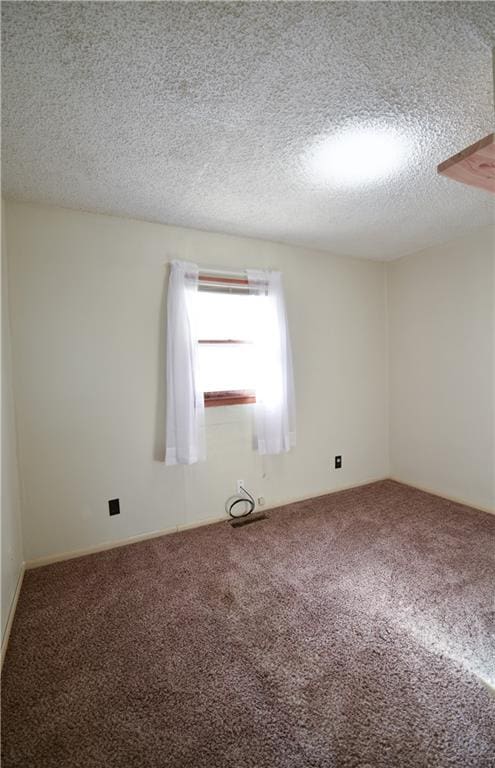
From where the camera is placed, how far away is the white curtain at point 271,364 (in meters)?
2.84

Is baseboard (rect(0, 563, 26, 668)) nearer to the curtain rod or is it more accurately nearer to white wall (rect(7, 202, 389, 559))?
white wall (rect(7, 202, 389, 559))

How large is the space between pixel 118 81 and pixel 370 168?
4.38 feet

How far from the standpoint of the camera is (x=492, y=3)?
3.34 ft

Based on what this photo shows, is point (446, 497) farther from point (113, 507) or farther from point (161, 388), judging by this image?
point (113, 507)

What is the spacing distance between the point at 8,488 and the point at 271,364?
1995mm

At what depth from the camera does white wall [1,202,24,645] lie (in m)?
1.68

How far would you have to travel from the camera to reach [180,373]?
2.52 m

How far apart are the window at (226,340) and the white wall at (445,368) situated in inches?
68.9

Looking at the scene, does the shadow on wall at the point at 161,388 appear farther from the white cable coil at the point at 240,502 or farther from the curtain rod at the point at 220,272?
the white cable coil at the point at 240,502

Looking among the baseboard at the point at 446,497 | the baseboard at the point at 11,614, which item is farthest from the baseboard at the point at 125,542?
the baseboard at the point at 446,497

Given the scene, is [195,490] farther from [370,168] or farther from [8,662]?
[370,168]

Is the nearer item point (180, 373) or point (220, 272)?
point (180, 373)

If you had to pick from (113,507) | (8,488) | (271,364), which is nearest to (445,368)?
(271,364)

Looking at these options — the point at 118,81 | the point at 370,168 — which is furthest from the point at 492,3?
the point at 118,81
